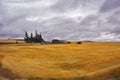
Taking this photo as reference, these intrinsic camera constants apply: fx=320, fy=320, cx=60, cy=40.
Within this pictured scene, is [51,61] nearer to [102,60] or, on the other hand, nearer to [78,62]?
[78,62]

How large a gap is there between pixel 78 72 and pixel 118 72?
12.2 ft

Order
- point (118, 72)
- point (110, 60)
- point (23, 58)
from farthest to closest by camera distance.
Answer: point (23, 58)
point (110, 60)
point (118, 72)

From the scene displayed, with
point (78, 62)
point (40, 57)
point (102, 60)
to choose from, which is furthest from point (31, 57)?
point (102, 60)

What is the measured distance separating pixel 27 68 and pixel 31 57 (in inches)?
224

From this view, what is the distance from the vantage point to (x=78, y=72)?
26219 mm

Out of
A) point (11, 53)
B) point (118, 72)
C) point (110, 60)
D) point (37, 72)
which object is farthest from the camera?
point (11, 53)

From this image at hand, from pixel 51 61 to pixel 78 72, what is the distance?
523cm

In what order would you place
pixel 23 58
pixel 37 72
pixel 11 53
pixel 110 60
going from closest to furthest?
pixel 37 72 < pixel 110 60 < pixel 23 58 < pixel 11 53

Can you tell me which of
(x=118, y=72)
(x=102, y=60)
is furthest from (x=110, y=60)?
(x=118, y=72)

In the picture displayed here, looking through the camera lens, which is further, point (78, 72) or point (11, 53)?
point (11, 53)

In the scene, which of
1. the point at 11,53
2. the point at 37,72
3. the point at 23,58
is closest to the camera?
the point at 37,72

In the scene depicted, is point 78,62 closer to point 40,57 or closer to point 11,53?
point 40,57

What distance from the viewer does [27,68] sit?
27.0 metres

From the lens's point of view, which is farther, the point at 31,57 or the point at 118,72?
the point at 31,57
